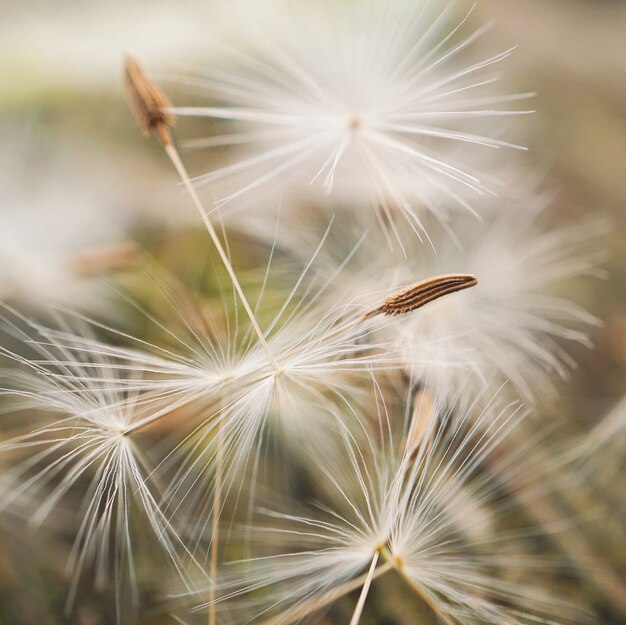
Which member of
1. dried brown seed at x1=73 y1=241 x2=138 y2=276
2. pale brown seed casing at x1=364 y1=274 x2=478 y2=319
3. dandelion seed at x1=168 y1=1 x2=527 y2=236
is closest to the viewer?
pale brown seed casing at x1=364 y1=274 x2=478 y2=319

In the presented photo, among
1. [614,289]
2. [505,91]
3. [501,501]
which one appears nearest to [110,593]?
[501,501]

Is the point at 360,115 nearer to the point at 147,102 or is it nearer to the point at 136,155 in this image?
the point at 147,102

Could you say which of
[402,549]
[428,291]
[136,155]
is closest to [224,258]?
[428,291]

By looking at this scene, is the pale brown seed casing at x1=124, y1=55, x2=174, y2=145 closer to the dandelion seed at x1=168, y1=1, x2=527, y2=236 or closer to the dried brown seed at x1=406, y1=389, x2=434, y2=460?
the dandelion seed at x1=168, y1=1, x2=527, y2=236

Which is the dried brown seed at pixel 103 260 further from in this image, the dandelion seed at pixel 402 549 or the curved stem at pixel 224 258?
the dandelion seed at pixel 402 549

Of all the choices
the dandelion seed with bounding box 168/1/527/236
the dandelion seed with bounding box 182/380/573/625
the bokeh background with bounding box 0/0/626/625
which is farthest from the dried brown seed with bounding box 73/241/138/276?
the dandelion seed with bounding box 182/380/573/625

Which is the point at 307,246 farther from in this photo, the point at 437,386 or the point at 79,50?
the point at 79,50
